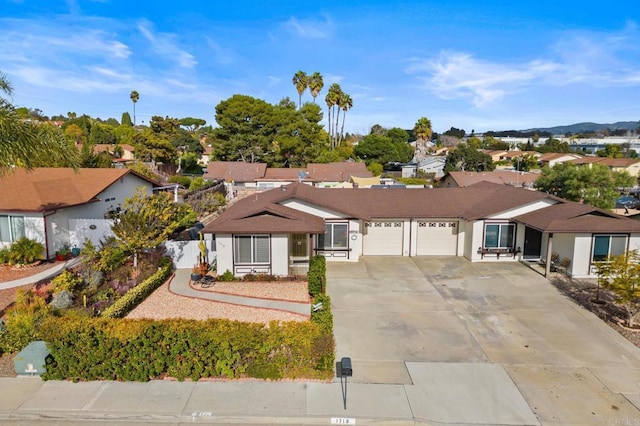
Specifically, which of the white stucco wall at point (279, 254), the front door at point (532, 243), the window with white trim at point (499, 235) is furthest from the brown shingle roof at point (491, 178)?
the white stucco wall at point (279, 254)

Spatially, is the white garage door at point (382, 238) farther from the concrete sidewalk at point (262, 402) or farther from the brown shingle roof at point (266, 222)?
the concrete sidewalk at point (262, 402)

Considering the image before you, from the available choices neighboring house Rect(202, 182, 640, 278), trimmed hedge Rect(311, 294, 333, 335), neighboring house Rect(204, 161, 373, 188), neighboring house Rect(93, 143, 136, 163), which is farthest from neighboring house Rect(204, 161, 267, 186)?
trimmed hedge Rect(311, 294, 333, 335)

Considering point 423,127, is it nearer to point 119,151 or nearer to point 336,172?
point 336,172

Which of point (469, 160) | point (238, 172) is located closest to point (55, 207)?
point (238, 172)

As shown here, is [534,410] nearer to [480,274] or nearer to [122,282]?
[480,274]

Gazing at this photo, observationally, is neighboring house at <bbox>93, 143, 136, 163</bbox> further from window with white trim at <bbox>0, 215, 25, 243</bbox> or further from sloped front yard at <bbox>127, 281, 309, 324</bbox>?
sloped front yard at <bbox>127, 281, 309, 324</bbox>

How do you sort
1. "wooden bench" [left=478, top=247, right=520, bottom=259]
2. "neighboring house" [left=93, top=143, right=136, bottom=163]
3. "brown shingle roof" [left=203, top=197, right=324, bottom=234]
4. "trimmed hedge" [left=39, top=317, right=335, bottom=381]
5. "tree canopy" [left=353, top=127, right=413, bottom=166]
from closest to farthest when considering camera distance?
"trimmed hedge" [left=39, top=317, right=335, bottom=381], "brown shingle roof" [left=203, top=197, right=324, bottom=234], "wooden bench" [left=478, top=247, right=520, bottom=259], "neighboring house" [left=93, top=143, right=136, bottom=163], "tree canopy" [left=353, top=127, right=413, bottom=166]

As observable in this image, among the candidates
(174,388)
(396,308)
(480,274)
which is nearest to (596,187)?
(480,274)
